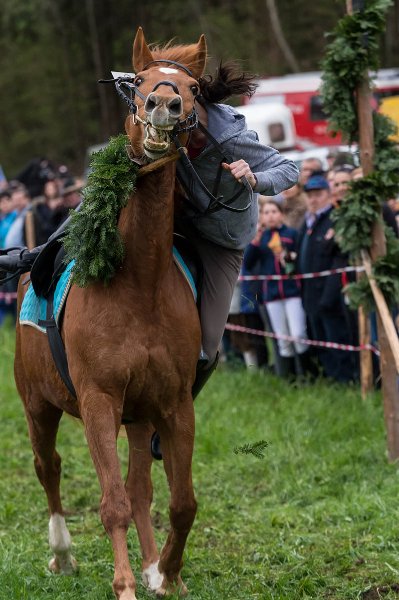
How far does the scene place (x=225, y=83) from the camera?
5.68m

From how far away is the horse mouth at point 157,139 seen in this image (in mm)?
4917

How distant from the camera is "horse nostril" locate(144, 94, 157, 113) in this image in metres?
4.88

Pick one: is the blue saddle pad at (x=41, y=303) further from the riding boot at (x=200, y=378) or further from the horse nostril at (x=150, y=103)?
the horse nostril at (x=150, y=103)

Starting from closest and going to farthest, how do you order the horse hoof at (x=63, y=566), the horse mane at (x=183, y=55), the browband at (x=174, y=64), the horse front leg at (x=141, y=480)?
the browband at (x=174, y=64) → the horse mane at (x=183, y=55) → the horse front leg at (x=141, y=480) → the horse hoof at (x=63, y=566)

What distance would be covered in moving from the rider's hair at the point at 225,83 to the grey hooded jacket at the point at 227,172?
0.06m

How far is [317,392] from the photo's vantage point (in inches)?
416

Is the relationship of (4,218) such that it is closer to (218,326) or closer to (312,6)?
(218,326)

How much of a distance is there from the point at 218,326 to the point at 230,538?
67.7 inches

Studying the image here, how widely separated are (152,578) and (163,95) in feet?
8.85

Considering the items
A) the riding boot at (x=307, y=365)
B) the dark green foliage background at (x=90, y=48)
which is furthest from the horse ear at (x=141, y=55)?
the dark green foliage background at (x=90, y=48)

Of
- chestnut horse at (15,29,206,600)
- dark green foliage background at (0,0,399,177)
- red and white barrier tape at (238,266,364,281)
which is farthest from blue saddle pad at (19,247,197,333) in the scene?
dark green foliage background at (0,0,399,177)

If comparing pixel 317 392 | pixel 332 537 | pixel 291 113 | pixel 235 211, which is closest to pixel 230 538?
pixel 332 537

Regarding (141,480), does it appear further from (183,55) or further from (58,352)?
(183,55)

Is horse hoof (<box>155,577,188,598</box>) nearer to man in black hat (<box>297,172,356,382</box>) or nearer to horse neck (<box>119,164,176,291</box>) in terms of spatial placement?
horse neck (<box>119,164,176,291</box>)
